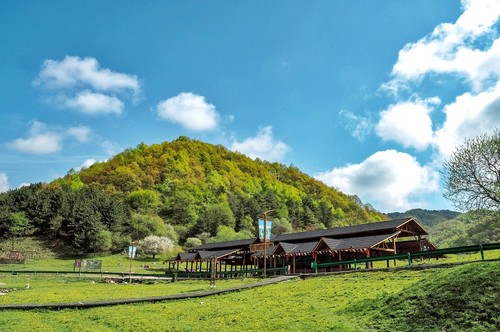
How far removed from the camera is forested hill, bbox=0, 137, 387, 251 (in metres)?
95.9

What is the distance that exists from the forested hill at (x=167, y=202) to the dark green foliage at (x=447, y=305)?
274ft

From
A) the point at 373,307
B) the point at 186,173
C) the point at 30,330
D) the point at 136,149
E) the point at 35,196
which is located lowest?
the point at 30,330

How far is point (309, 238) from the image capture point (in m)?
53.9

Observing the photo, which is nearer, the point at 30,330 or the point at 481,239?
the point at 30,330

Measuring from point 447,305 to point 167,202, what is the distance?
394ft

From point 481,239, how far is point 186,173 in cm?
10371

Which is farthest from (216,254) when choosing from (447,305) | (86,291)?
(447,305)

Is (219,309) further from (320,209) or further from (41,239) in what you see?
(320,209)

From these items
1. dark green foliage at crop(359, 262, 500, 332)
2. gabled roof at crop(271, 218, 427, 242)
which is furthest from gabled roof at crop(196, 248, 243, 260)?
dark green foliage at crop(359, 262, 500, 332)

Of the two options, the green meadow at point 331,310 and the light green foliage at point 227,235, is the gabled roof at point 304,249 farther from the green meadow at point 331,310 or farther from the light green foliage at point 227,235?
the light green foliage at point 227,235

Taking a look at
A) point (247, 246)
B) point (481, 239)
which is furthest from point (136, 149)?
point (481, 239)

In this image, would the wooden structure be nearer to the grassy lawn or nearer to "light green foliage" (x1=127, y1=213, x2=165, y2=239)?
the grassy lawn

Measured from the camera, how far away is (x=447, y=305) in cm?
1295

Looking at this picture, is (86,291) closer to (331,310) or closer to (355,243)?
(331,310)
